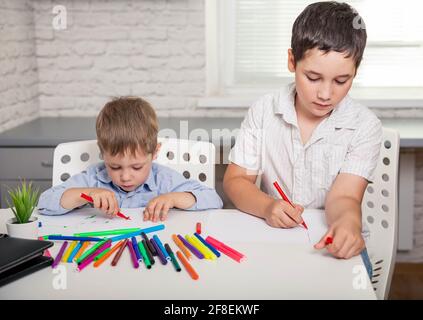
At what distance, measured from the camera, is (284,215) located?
1191mm

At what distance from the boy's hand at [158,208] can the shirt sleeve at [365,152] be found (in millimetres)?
458

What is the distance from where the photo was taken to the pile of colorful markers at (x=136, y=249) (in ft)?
3.34

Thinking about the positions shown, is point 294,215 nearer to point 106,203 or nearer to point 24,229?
point 106,203

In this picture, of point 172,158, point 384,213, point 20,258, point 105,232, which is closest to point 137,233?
point 105,232

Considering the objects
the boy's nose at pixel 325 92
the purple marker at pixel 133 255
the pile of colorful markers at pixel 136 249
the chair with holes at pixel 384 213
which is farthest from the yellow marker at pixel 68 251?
the chair with holes at pixel 384 213

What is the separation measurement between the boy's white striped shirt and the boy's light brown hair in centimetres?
27

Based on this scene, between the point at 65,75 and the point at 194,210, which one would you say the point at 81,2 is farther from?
the point at 194,210

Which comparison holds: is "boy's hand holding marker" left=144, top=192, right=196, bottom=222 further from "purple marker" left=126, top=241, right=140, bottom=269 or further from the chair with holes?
the chair with holes

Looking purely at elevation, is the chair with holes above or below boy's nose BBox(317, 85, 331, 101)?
below

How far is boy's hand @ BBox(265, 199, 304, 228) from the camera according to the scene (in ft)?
3.89

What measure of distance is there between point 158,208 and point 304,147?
0.45m

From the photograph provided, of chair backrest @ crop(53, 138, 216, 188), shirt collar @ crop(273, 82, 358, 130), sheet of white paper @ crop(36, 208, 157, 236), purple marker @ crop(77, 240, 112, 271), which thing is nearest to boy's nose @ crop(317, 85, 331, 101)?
shirt collar @ crop(273, 82, 358, 130)

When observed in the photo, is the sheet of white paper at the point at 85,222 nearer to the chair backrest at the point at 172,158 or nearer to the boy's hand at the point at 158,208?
the boy's hand at the point at 158,208
